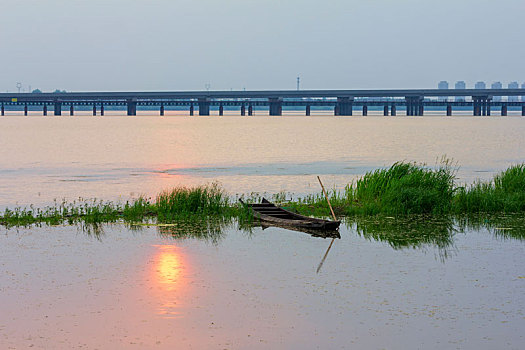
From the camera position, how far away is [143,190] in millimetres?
43125

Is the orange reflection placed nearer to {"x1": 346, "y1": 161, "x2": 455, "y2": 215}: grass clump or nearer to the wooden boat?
the wooden boat

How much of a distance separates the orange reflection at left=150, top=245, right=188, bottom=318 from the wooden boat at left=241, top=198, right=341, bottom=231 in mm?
4292

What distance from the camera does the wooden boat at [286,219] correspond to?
77.8 feet

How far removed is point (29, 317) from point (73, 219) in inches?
492

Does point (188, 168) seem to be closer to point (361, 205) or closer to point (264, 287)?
point (361, 205)

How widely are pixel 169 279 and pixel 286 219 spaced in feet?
26.7

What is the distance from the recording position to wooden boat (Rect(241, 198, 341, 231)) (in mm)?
23703

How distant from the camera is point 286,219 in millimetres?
25172

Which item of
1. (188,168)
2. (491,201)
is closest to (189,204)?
(491,201)

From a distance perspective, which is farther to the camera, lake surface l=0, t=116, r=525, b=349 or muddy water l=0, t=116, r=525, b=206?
muddy water l=0, t=116, r=525, b=206

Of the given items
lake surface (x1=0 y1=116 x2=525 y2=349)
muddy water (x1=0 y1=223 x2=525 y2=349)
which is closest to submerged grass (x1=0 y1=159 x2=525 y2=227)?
lake surface (x1=0 y1=116 x2=525 y2=349)

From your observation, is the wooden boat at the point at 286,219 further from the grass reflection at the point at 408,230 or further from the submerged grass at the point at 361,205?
the grass reflection at the point at 408,230

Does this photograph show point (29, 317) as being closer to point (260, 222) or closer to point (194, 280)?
point (194, 280)

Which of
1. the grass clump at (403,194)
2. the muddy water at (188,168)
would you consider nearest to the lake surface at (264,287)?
the grass clump at (403,194)
